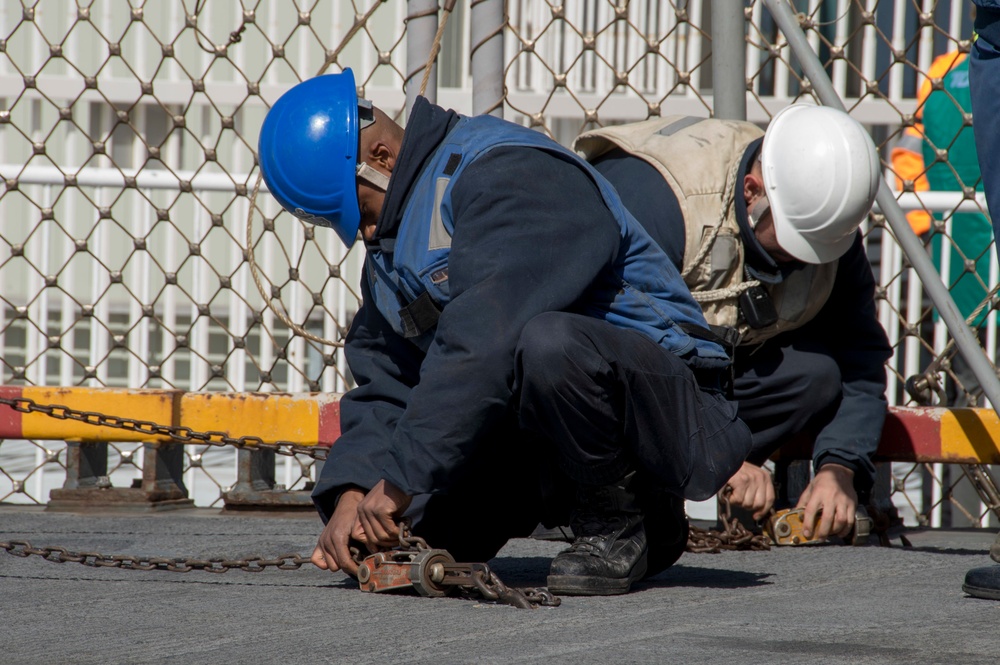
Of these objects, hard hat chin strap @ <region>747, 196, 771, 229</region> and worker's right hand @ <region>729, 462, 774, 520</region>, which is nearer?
hard hat chin strap @ <region>747, 196, 771, 229</region>

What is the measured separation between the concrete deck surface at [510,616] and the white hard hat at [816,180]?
2.69 ft

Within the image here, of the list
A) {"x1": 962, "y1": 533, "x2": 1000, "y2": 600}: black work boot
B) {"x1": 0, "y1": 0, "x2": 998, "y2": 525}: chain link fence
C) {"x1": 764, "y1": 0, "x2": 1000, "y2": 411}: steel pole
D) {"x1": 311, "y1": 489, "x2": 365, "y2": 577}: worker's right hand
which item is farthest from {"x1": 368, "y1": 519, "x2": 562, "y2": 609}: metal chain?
{"x1": 0, "y1": 0, "x2": 998, "y2": 525}: chain link fence

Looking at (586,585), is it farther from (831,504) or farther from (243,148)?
(243,148)

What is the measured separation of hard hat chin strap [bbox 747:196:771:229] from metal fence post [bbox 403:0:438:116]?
1.14 m

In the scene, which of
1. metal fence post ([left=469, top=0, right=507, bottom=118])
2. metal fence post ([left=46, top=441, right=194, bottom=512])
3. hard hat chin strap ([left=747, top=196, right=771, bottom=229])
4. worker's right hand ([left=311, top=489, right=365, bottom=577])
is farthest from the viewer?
metal fence post ([left=46, top=441, right=194, bottom=512])

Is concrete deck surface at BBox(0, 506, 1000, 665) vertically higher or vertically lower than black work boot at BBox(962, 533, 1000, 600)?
lower

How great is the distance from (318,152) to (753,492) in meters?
1.47

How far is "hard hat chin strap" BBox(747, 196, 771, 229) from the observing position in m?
3.25

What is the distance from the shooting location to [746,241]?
3262mm

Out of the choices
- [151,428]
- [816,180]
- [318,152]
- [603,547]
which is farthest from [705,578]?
[151,428]

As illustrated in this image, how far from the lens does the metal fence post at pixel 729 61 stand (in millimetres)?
4066

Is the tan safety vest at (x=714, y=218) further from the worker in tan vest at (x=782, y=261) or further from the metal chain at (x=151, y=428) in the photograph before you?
the metal chain at (x=151, y=428)

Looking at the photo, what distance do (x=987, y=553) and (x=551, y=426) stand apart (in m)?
1.63

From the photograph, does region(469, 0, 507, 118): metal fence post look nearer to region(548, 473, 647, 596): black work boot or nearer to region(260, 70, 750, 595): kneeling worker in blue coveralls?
region(260, 70, 750, 595): kneeling worker in blue coveralls
